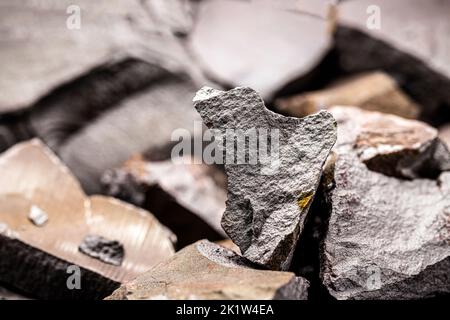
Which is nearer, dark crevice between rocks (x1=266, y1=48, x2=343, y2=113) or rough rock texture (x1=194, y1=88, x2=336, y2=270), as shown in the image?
rough rock texture (x1=194, y1=88, x2=336, y2=270)

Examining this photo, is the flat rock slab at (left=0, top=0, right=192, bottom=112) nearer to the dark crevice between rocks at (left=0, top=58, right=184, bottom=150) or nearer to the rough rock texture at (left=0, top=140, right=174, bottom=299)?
the dark crevice between rocks at (left=0, top=58, right=184, bottom=150)

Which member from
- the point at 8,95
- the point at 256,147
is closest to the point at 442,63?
the point at 256,147

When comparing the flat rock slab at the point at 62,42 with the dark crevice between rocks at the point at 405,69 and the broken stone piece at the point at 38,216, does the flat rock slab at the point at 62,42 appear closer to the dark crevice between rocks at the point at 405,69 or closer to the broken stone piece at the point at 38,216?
the broken stone piece at the point at 38,216

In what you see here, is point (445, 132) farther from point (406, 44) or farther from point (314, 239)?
point (314, 239)

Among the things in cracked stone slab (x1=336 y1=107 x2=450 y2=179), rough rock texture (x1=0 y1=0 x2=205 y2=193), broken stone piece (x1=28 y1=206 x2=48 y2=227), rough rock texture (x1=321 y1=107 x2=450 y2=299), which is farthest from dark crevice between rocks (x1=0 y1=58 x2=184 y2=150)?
rough rock texture (x1=321 y1=107 x2=450 y2=299)

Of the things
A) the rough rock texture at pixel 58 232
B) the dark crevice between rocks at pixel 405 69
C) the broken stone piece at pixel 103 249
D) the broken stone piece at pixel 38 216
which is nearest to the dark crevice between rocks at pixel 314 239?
the rough rock texture at pixel 58 232
